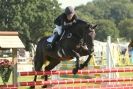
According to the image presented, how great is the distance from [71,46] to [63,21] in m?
0.60

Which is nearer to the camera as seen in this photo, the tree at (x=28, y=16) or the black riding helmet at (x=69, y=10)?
the black riding helmet at (x=69, y=10)

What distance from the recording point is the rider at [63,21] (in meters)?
9.00

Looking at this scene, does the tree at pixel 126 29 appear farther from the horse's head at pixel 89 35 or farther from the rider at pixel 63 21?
the horse's head at pixel 89 35

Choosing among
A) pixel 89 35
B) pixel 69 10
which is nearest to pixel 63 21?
pixel 69 10

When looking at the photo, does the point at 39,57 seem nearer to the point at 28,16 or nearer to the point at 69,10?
the point at 69,10

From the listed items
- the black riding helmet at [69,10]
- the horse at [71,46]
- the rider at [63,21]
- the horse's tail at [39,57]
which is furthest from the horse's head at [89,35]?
the horse's tail at [39,57]

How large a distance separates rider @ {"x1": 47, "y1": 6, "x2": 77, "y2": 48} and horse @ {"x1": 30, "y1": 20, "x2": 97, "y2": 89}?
0.33 feet

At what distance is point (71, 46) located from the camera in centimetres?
920

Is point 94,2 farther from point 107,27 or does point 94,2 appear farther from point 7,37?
point 7,37

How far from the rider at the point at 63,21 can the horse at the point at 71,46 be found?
0.33 ft

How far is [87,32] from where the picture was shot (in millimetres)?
8695

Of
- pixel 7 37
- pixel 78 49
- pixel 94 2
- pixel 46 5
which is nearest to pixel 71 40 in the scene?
pixel 78 49

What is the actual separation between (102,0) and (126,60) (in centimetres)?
15010

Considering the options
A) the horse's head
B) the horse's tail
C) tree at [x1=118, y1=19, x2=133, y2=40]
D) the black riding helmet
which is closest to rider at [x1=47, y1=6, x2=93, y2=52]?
the black riding helmet
